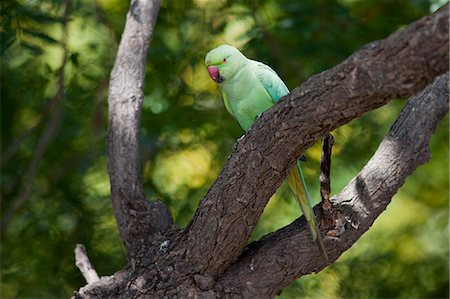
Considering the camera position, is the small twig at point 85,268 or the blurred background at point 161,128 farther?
the blurred background at point 161,128

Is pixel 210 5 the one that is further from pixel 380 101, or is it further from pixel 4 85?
pixel 380 101

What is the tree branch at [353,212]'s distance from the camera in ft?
6.89

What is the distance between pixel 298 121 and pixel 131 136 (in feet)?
2.77

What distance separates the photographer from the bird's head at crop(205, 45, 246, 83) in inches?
92.1

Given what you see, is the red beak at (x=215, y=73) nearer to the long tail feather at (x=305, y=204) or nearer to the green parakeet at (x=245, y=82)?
the green parakeet at (x=245, y=82)

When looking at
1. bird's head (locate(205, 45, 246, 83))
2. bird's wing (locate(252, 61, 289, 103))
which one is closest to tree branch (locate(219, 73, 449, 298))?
bird's wing (locate(252, 61, 289, 103))

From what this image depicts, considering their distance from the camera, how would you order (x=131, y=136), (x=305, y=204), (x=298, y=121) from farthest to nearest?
1. (x=131, y=136)
2. (x=305, y=204)
3. (x=298, y=121)

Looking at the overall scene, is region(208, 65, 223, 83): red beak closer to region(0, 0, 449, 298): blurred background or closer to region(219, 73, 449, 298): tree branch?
region(219, 73, 449, 298): tree branch

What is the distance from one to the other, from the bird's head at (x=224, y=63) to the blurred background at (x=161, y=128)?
3.10 feet

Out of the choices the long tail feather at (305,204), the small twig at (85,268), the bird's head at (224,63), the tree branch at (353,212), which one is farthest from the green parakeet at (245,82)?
the small twig at (85,268)

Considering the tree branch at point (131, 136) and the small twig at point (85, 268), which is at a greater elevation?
the tree branch at point (131, 136)

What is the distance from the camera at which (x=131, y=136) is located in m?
2.45

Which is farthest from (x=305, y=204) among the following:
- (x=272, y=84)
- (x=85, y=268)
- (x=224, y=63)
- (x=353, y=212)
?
(x=85, y=268)

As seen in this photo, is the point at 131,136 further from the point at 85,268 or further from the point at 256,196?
the point at 256,196
